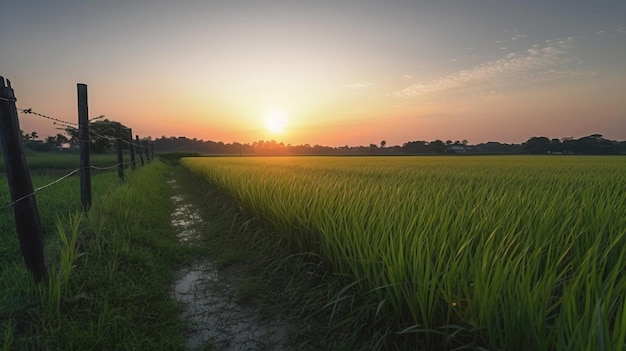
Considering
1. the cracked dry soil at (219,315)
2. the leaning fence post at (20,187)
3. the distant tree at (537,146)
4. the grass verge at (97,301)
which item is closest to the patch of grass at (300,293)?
the cracked dry soil at (219,315)

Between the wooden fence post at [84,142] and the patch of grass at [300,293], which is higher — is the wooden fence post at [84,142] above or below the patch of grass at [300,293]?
above

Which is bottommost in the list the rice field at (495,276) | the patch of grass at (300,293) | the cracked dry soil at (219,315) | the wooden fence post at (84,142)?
the cracked dry soil at (219,315)

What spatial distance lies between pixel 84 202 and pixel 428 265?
14.4 ft

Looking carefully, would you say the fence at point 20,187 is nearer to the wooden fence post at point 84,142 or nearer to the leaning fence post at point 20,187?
the leaning fence post at point 20,187

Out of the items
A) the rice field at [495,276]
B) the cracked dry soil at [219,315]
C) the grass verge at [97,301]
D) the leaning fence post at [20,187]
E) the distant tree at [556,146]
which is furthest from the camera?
the distant tree at [556,146]

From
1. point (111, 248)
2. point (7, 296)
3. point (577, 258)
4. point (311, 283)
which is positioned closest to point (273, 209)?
point (311, 283)

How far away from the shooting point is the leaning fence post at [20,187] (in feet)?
7.53

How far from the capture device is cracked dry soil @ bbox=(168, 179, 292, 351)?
2.19 metres

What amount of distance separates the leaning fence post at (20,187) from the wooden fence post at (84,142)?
1795 mm

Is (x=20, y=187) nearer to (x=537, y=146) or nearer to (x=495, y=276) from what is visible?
(x=495, y=276)

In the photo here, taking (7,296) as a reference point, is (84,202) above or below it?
above

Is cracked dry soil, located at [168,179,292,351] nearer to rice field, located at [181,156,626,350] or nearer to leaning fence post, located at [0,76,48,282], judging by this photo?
rice field, located at [181,156,626,350]

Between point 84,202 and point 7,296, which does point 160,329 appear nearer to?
point 7,296

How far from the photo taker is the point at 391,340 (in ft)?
6.08
